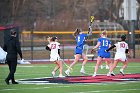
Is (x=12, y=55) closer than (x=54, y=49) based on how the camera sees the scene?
Yes

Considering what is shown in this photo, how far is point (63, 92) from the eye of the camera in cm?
1877

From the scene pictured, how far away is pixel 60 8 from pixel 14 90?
60.6 m

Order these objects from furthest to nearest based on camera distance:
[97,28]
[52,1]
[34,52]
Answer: [52,1] < [97,28] < [34,52]

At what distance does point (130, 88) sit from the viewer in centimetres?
1961

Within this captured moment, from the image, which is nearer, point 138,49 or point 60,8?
point 138,49

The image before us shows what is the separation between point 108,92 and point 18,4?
151ft

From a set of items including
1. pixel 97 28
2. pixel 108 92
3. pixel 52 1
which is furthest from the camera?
pixel 52 1

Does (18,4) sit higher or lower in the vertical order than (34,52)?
higher

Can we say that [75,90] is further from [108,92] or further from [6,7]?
[6,7]

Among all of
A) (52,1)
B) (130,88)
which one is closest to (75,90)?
(130,88)

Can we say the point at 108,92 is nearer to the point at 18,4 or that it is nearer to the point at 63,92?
the point at 63,92

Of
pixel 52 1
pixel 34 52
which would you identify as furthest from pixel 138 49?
pixel 52 1

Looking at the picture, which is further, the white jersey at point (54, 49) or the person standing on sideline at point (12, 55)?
the white jersey at point (54, 49)

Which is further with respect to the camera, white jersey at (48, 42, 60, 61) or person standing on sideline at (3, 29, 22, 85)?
white jersey at (48, 42, 60, 61)
